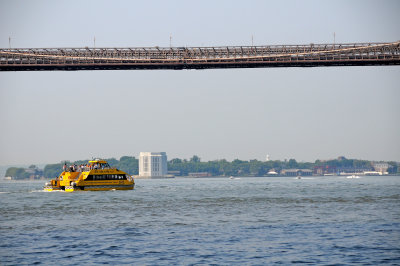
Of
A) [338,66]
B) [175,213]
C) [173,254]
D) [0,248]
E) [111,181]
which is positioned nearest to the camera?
[173,254]

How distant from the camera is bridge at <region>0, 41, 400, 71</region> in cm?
8200

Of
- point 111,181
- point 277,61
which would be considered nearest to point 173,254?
point 111,181

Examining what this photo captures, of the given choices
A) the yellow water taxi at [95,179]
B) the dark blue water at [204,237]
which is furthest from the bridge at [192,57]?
the dark blue water at [204,237]

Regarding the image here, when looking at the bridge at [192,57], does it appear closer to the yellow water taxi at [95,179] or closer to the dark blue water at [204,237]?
the yellow water taxi at [95,179]

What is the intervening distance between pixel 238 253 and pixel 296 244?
125 inches

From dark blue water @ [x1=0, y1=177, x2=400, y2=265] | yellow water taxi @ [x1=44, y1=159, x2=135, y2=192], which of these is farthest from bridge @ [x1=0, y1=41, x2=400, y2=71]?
dark blue water @ [x1=0, y1=177, x2=400, y2=265]

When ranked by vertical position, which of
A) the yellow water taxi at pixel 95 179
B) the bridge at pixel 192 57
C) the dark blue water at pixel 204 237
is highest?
the bridge at pixel 192 57

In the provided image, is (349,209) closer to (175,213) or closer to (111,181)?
(175,213)

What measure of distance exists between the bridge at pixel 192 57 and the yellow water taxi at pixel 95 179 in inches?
583

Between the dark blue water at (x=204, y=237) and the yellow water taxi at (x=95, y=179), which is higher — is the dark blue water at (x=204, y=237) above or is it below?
below

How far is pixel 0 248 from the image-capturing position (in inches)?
1012

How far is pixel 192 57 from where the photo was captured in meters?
87.0

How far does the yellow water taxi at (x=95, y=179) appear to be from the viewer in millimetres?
74938

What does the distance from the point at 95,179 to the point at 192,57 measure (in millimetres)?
22645
